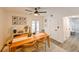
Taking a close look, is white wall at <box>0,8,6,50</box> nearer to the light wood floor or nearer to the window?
the window

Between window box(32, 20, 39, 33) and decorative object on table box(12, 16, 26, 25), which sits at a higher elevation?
decorative object on table box(12, 16, 26, 25)

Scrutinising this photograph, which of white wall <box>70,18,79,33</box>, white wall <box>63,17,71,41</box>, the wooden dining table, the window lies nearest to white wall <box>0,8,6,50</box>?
the wooden dining table

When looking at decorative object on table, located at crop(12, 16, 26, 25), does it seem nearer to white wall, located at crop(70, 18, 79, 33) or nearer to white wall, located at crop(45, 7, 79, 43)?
white wall, located at crop(45, 7, 79, 43)

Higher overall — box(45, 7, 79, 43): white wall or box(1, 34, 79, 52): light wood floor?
box(45, 7, 79, 43): white wall

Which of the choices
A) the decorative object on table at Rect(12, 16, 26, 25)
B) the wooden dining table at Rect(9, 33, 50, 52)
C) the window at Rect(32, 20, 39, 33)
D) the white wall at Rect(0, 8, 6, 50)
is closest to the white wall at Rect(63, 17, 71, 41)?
the wooden dining table at Rect(9, 33, 50, 52)

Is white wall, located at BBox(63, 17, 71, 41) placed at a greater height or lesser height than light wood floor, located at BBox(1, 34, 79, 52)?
greater

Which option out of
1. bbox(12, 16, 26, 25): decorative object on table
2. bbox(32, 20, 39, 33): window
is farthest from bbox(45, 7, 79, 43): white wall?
bbox(12, 16, 26, 25): decorative object on table

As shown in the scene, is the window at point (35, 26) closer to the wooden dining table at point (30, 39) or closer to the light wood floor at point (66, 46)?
the wooden dining table at point (30, 39)

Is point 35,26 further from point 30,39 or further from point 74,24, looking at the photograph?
point 74,24

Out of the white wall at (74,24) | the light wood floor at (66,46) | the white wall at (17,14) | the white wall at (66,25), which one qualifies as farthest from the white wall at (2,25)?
the white wall at (74,24)

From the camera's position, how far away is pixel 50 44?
1.78 metres

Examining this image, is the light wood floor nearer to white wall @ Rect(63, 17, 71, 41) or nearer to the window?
white wall @ Rect(63, 17, 71, 41)

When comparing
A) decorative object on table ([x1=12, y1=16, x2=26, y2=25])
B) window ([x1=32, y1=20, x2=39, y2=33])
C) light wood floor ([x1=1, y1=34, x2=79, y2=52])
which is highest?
decorative object on table ([x1=12, y1=16, x2=26, y2=25])
